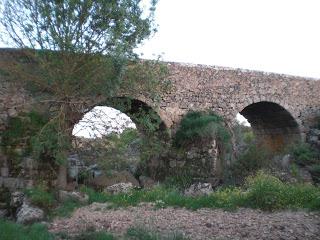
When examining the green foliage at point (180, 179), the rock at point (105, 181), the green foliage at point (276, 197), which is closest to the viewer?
the green foliage at point (276, 197)

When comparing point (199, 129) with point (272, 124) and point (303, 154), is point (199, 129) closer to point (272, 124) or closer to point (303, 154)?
point (303, 154)

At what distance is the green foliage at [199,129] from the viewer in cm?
1181

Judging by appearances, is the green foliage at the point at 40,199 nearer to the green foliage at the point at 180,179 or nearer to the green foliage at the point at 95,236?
the green foliage at the point at 95,236

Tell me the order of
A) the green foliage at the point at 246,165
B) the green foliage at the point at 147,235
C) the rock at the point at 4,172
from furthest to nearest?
1. the green foliage at the point at 246,165
2. the rock at the point at 4,172
3. the green foliage at the point at 147,235

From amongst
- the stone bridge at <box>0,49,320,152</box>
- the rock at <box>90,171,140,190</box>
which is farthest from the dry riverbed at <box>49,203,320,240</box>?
the stone bridge at <box>0,49,320,152</box>

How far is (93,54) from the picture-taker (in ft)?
29.2

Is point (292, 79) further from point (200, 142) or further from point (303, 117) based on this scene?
point (200, 142)

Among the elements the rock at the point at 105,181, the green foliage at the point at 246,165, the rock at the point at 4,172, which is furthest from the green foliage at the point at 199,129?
the rock at the point at 4,172

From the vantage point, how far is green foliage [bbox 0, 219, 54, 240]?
4984 mm

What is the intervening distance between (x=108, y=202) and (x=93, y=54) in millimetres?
3050

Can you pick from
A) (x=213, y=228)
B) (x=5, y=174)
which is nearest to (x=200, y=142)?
(x=5, y=174)

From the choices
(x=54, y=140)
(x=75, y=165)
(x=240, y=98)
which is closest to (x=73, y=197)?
(x=54, y=140)

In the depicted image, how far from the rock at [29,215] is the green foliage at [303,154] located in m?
9.54

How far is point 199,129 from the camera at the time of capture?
11.9 metres
